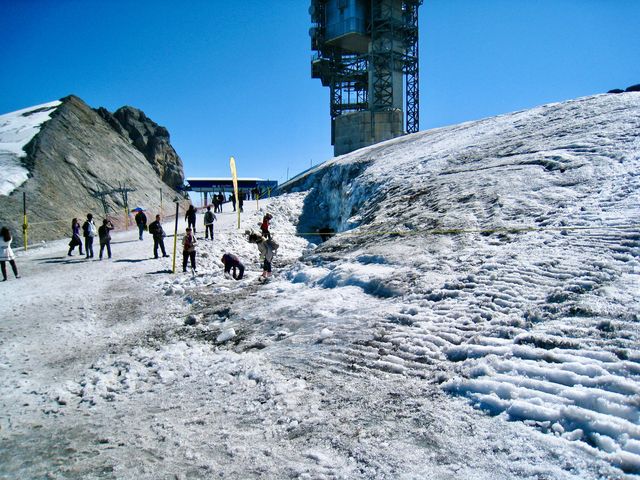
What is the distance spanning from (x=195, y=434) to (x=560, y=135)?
47.2 feet

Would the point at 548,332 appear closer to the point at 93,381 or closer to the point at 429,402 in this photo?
the point at 429,402

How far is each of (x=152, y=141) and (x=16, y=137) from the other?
115ft

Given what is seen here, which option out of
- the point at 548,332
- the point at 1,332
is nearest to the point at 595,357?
the point at 548,332

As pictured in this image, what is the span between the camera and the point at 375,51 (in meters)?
43.9

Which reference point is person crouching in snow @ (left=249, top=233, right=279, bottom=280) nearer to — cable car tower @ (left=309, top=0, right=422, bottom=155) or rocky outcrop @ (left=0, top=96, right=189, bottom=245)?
rocky outcrop @ (left=0, top=96, right=189, bottom=245)

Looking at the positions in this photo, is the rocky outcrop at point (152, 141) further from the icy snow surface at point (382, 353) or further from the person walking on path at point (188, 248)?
the icy snow surface at point (382, 353)

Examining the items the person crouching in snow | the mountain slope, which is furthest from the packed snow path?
the person crouching in snow

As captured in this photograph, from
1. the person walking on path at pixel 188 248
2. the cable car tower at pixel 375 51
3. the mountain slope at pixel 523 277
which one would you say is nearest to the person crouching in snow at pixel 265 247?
the mountain slope at pixel 523 277

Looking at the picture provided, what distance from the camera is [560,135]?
13.5 metres

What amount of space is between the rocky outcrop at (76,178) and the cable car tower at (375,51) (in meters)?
21.5

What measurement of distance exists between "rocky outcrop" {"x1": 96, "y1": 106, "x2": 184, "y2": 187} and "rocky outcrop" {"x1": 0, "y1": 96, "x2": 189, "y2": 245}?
24.0m

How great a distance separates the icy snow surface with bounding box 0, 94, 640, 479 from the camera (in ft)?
11.7

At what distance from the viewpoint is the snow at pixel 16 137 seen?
23.3m

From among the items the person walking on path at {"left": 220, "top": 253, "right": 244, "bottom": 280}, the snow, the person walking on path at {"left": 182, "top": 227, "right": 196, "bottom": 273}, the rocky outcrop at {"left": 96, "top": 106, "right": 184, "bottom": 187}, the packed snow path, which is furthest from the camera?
the rocky outcrop at {"left": 96, "top": 106, "right": 184, "bottom": 187}
